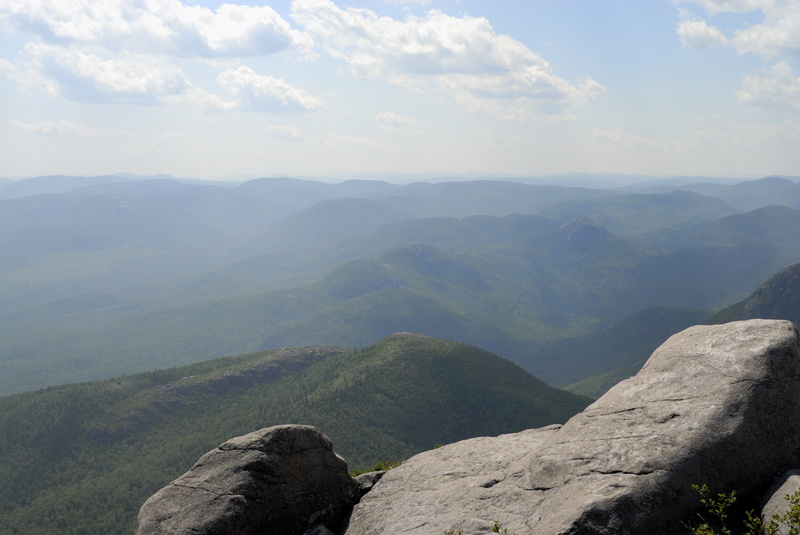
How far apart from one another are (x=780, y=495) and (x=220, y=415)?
152m

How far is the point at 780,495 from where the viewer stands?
15469mm

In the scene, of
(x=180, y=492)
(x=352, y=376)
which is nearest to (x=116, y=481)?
(x=352, y=376)

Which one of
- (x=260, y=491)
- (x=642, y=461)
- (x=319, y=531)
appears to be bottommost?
(x=319, y=531)

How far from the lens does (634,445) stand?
55.4 feet

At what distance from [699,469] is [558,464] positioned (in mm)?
4126

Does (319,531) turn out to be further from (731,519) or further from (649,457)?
(731,519)

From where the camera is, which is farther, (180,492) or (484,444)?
(484,444)

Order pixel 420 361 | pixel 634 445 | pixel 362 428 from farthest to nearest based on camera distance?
pixel 420 361 → pixel 362 428 → pixel 634 445

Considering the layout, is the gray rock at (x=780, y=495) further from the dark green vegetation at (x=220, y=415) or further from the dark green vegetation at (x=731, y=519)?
the dark green vegetation at (x=220, y=415)

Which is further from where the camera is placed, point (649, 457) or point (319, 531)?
point (319, 531)

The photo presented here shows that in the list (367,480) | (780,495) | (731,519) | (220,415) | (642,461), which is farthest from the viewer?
(220,415)

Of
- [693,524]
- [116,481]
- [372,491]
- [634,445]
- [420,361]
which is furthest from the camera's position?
[420,361]

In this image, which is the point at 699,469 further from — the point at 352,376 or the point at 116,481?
the point at 352,376

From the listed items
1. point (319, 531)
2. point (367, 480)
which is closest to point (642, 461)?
point (319, 531)
